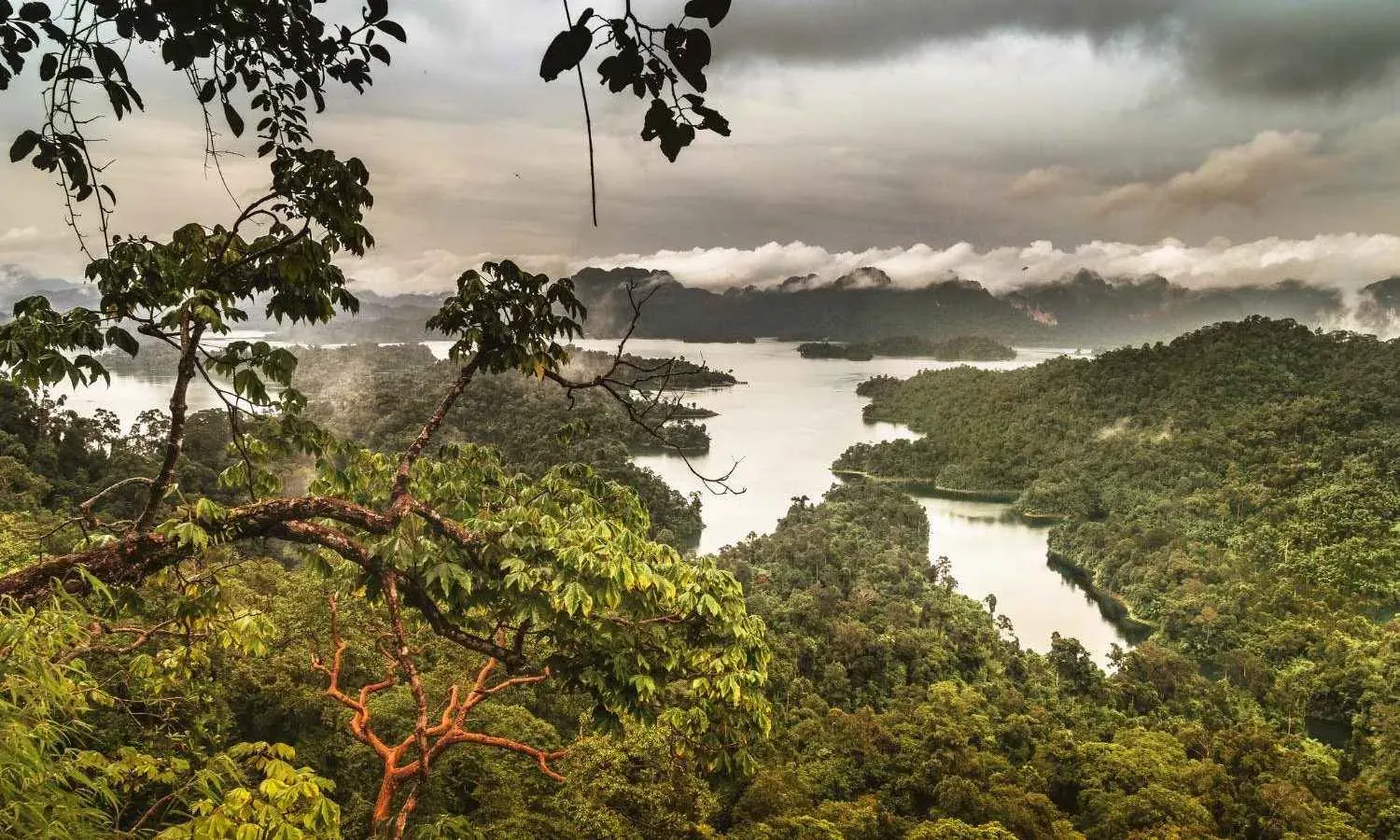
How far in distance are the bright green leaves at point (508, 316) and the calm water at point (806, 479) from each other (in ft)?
11.4

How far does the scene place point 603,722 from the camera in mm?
2193

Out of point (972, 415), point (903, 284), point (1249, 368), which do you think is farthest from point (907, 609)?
point (903, 284)

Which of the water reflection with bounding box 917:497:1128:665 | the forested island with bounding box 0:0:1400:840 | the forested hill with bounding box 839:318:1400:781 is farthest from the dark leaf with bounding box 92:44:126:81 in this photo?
the water reflection with bounding box 917:497:1128:665

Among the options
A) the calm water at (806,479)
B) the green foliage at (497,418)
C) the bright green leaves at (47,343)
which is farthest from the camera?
Result: the green foliage at (497,418)

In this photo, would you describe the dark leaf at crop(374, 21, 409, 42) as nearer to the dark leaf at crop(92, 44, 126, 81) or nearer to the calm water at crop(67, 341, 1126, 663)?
the dark leaf at crop(92, 44, 126, 81)

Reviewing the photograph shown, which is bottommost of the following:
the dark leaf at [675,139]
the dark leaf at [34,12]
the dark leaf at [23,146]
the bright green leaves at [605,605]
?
the bright green leaves at [605,605]

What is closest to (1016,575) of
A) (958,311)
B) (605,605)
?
(605,605)

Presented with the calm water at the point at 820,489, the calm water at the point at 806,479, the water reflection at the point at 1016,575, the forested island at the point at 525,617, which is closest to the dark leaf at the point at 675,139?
the forested island at the point at 525,617

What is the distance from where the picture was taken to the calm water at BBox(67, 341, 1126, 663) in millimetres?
30609

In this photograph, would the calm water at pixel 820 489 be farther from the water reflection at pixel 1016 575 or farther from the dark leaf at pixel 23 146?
the dark leaf at pixel 23 146

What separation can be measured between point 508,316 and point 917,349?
116218 mm

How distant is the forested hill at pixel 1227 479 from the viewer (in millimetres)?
24750

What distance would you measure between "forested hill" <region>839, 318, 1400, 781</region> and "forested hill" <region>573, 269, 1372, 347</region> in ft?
178

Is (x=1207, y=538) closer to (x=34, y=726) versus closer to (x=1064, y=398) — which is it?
(x=1064, y=398)
